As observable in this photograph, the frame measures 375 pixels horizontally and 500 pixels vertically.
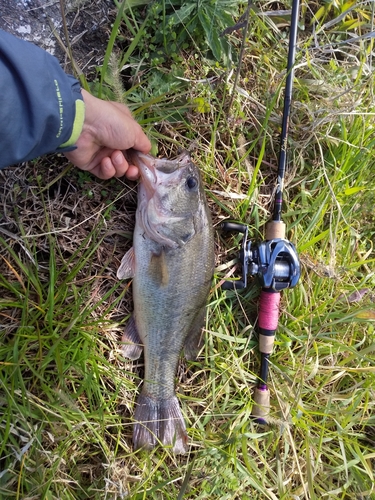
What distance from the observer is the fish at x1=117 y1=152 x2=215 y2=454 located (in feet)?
7.67

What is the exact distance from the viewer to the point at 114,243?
8.36ft

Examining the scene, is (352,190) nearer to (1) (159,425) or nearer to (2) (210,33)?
(2) (210,33)

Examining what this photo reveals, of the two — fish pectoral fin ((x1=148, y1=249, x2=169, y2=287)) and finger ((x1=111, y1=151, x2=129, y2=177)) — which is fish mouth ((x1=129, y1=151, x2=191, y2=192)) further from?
fish pectoral fin ((x1=148, y1=249, x2=169, y2=287))

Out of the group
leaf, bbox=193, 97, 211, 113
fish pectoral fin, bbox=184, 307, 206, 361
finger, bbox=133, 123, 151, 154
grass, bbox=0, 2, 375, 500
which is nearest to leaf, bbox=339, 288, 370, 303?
grass, bbox=0, 2, 375, 500

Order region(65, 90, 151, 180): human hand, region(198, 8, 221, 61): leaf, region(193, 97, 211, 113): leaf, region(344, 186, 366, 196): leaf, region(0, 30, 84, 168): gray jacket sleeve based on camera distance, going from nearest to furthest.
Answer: region(0, 30, 84, 168): gray jacket sleeve < region(65, 90, 151, 180): human hand < region(198, 8, 221, 61): leaf < region(193, 97, 211, 113): leaf < region(344, 186, 366, 196): leaf

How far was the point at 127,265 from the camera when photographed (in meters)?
2.45

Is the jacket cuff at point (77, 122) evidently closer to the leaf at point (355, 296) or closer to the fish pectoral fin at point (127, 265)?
the fish pectoral fin at point (127, 265)

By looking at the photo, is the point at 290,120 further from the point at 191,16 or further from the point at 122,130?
the point at 122,130

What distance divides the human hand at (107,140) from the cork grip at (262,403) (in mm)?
1679

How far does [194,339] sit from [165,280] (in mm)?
A: 507

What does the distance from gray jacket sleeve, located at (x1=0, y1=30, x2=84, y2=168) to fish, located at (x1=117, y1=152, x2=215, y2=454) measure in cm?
57

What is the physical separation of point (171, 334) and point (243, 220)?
92cm

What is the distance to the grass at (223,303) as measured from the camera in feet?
7.71

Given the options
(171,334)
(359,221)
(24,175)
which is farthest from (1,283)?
(359,221)
